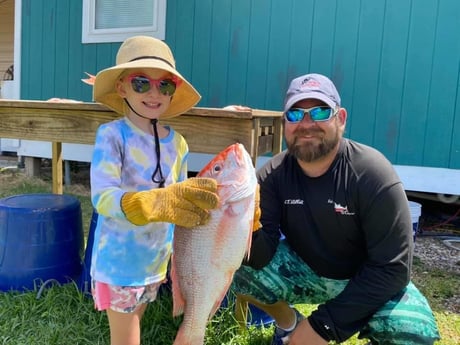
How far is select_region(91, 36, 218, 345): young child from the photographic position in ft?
6.07

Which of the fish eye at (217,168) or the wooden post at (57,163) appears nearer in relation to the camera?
the fish eye at (217,168)

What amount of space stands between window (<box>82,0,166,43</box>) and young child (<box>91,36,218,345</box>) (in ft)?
12.6

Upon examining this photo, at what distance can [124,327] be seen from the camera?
1.93 m

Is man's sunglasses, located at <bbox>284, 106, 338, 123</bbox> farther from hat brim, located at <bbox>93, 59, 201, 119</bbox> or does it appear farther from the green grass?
the green grass

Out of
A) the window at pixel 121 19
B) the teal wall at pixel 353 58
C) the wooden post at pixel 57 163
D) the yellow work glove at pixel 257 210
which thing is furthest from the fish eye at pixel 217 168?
the window at pixel 121 19

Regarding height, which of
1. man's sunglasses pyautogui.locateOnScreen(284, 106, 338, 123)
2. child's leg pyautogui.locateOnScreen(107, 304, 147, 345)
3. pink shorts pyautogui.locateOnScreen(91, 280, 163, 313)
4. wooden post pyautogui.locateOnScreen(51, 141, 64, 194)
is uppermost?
man's sunglasses pyautogui.locateOnScreen(284, 106, 338, 123)

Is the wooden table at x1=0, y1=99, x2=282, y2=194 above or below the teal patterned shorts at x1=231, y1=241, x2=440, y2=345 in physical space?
above

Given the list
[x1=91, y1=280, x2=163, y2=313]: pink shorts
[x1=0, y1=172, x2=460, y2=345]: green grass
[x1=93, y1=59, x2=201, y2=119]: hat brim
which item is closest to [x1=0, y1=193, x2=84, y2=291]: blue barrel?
[x1=0, y1=172, x2=460, y2=345]: green grass

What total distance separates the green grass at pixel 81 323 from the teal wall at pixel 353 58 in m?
2.12

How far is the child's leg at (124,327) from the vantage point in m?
1.91

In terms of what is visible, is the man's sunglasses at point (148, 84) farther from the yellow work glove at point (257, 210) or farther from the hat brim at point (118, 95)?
the yellow work glove at point (257, 210)

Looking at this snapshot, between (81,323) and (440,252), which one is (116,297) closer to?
(81,323)

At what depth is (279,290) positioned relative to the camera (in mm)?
2361

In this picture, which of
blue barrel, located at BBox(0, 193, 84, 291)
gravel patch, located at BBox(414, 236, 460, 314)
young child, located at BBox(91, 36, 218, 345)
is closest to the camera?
young child, located at BBox(91, 36, 218, 345)
